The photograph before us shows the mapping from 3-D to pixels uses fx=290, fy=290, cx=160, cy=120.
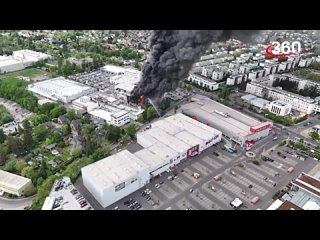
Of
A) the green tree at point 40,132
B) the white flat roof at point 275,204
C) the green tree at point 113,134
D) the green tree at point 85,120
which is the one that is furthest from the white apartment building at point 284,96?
the green tree at point 40,132

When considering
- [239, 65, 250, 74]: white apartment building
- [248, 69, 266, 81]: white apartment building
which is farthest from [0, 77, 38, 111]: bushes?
[239, 65, 250, 74]: white apartment building

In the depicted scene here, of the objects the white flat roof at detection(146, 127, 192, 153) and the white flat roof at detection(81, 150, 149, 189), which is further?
the white flat roof at detection(146, 127, 192, 153)

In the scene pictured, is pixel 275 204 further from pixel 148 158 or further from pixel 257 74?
pixel 257 74

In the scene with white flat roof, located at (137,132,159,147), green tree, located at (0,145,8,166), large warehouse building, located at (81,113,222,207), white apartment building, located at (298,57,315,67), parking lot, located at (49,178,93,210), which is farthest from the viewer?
white apartment building, located at (298,57,315,67)

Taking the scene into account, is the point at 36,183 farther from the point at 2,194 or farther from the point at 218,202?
the point at 218,202

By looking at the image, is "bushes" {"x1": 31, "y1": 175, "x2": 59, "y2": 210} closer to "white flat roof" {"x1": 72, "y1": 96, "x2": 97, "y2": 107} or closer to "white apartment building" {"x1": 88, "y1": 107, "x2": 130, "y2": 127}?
"white apartment building" {"x1": 88, "y1": 107, "x2": 130, "y2": 127}

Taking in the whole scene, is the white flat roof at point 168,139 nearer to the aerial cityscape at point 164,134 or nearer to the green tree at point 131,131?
the aerial cityscape at point 164,134
